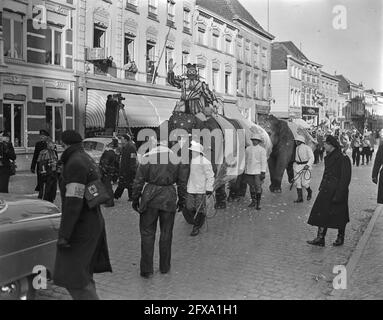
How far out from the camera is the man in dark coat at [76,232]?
12.9 feet

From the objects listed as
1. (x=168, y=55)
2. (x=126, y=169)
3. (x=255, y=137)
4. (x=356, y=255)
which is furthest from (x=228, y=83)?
(x=356, y=255)

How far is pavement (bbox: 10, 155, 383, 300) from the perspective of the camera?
5074 millimetres

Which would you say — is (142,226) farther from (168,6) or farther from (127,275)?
(168,6)

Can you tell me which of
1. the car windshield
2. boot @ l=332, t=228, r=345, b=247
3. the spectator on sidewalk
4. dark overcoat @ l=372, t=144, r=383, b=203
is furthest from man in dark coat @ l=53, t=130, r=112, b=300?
the car windshield

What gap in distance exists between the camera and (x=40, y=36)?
18.1m

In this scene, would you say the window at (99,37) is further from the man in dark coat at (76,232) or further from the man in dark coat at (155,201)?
the man in dark coat at (76,232)

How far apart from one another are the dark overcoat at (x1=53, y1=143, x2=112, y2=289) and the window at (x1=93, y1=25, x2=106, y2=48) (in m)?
17.4

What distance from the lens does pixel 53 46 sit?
18.7 m

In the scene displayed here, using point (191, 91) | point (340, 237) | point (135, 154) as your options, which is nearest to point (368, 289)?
point (340, 237)

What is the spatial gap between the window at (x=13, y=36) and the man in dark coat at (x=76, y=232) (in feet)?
47.0

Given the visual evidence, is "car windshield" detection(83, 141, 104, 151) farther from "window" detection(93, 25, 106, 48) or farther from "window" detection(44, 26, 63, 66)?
"window" detection(93, 25, 106, 48)

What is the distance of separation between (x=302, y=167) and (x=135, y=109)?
31.5 ft

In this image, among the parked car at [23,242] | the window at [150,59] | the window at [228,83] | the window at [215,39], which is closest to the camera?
the parked car at [23,242]

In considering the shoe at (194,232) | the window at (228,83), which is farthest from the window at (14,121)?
the shoe at (194,232)
